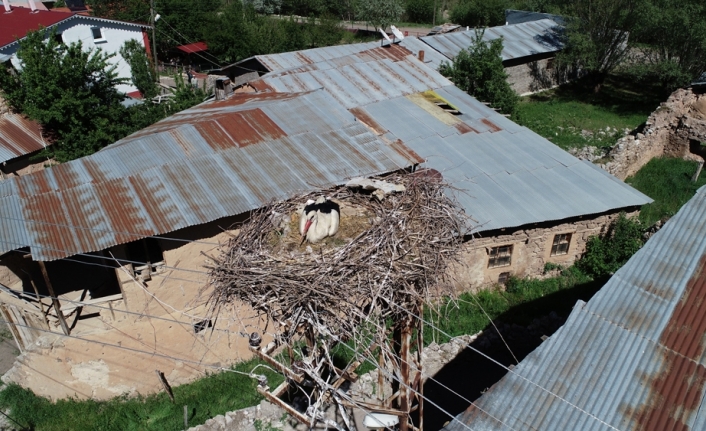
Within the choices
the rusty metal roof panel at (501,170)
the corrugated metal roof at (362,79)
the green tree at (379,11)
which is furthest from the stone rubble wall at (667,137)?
the green tree at (379,11)

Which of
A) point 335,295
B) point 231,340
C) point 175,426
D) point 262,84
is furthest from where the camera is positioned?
point 262,84

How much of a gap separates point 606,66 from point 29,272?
82.3ft

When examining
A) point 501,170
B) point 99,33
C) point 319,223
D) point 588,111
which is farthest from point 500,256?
point 99,33

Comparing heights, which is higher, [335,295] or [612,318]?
[335,295]

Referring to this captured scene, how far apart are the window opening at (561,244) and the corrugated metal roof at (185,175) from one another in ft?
14.3

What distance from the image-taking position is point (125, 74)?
27031 millimetres

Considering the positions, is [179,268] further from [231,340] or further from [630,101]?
[630,101]

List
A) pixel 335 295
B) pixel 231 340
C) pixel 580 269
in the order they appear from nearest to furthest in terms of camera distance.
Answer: pixel 335 295, pixel 231 340, pixel 580 269

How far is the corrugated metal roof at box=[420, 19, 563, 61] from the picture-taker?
25219 millimetres

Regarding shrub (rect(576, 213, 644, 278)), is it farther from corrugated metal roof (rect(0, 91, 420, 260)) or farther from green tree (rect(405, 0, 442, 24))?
green tree (rect(405, 0, 442, 24))

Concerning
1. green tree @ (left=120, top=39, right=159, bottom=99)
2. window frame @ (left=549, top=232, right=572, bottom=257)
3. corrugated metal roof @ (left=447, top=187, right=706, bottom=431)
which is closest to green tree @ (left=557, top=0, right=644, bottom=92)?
window frame @ (left=549, top=232, right=572, bottom=257)

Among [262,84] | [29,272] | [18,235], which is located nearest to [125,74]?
[262,84]

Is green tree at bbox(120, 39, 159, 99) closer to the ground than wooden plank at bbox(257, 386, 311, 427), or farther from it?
closer to the ground

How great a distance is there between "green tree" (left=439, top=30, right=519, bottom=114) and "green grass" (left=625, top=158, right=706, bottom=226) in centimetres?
498
